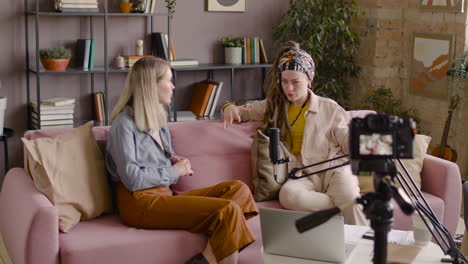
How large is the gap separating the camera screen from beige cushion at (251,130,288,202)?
6.48ft

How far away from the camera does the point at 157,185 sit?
3.10 metres

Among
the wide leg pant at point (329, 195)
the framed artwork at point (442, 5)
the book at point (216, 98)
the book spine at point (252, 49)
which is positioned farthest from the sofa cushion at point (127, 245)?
the book spine at point (252, 49)

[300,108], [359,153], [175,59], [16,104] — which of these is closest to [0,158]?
[16,104]

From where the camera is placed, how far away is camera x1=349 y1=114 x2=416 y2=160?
141 cm

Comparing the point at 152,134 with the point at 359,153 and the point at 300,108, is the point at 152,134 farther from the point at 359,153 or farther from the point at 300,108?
the point at 359,153

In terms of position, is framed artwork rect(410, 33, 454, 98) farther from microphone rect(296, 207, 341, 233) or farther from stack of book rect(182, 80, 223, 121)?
microphone rect(296, 207, 341, 233)

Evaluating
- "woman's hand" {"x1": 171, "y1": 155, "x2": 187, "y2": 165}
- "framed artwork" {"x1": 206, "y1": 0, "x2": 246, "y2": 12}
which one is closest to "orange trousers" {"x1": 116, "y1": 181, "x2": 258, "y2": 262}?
"woman's hand" {"x1": 171, "y1": 155, "x2": 187, "y2": 165}

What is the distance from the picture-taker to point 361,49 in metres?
5.50

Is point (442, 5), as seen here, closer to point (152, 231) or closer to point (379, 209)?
point (152, 231)

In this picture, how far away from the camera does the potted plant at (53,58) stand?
15.4ft

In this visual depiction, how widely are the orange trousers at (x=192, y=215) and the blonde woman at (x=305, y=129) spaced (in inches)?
16.9

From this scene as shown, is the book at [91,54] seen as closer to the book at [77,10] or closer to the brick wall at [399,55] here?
the book at [77,10]

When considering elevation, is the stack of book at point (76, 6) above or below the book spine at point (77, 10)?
above

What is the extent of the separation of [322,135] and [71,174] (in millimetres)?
1258
